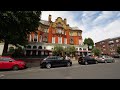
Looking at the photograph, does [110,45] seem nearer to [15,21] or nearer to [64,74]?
[15,21]

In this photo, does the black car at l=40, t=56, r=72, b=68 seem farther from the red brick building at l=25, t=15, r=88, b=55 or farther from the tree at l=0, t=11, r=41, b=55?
the red brick building at l=25, t=15, r=88, b=55

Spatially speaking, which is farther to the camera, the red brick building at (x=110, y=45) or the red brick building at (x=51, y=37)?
the red brick building at (x=110, y=45)

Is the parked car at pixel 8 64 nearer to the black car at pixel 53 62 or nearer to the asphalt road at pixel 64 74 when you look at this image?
the asphalt road at pixel 64 74

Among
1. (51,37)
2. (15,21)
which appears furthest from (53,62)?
(51,37)

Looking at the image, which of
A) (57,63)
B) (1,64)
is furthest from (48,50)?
(1,64)

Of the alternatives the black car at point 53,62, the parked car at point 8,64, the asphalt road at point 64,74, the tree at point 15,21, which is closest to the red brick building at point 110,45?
the tree at point 15,21

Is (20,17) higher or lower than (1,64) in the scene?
higher

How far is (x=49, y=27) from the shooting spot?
53656 millimetres
